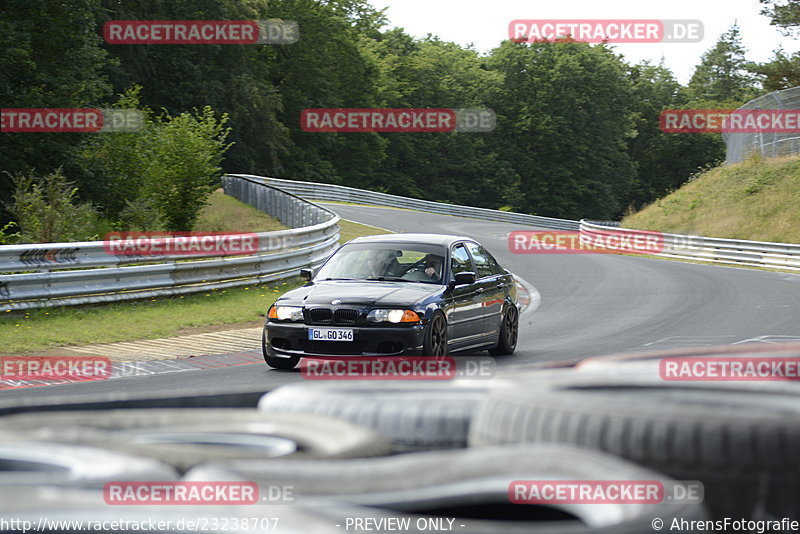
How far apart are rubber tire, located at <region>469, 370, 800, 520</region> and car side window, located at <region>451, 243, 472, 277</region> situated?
8.77 meters

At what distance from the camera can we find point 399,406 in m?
3.34

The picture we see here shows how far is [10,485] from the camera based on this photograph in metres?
2.45

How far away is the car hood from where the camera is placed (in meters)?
10.5

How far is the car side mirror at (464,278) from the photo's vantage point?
1134cm

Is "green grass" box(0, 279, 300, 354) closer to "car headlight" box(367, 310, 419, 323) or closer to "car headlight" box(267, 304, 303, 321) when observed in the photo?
"car headlight" box(267, 304, 303, 321)

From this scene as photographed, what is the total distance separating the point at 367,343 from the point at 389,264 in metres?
1.59

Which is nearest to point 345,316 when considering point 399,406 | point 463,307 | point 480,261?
point 463,307

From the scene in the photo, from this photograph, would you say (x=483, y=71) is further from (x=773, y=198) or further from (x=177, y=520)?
(x=177, y=520)

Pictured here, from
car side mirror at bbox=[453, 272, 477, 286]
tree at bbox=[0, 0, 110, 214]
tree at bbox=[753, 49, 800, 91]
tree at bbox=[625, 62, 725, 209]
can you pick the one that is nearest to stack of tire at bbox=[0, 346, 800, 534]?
car side mirror at bbox=[453, 272, 477, 286]

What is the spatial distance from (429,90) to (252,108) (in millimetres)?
28583

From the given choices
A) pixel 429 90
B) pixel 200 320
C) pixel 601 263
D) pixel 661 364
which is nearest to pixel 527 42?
pixel 429 90

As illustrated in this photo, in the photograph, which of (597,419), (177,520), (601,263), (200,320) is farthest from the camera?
(601,263)

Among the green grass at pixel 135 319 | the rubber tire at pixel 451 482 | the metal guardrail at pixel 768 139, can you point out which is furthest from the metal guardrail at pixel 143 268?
the rubber tire at pixel 451 482

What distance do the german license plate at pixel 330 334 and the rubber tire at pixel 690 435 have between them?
7.30m
